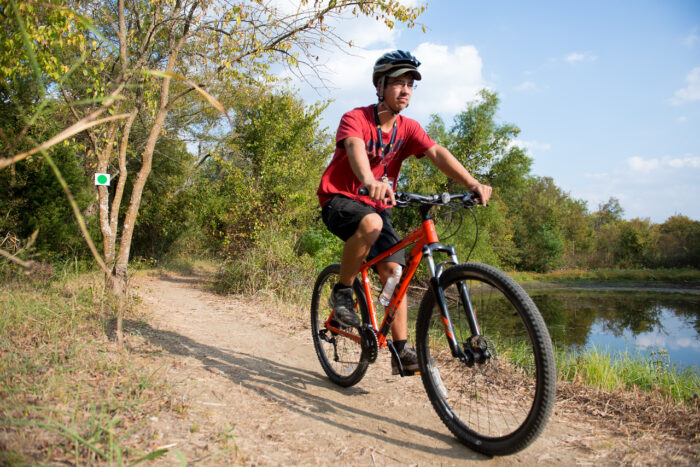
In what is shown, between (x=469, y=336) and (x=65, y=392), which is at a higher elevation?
(x=469, y=336)

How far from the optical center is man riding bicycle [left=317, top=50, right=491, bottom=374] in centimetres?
265

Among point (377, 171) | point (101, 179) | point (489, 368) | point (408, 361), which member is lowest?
point (408, 361)

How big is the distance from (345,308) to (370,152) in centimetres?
112

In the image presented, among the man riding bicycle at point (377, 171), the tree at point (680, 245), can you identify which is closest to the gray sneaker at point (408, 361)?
the man riding bicycle at point (377, 171)

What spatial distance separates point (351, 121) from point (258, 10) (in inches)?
161

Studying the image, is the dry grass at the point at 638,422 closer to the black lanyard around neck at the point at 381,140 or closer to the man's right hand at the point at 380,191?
the man's right hand at the point at 380,191

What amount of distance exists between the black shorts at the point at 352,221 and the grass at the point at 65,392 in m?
1.43

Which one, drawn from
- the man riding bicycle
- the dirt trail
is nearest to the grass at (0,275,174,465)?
the dirt trail

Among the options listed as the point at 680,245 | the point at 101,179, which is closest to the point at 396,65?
the point at 101,179

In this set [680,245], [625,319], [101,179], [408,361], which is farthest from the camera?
[680,245]

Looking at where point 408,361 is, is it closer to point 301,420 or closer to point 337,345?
point 301,420

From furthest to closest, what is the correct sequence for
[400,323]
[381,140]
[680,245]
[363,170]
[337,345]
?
[680,245]
[337,345]
[381,140]
[400,323]
[363,170]

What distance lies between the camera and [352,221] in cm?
270

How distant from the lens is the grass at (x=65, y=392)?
1578 millimetres
